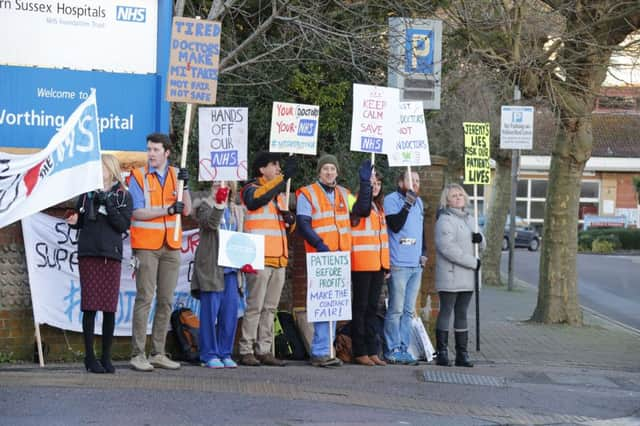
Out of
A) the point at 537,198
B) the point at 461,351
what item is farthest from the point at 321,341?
the point at 537,198

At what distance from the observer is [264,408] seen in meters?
8.74

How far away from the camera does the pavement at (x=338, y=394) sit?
838 cm

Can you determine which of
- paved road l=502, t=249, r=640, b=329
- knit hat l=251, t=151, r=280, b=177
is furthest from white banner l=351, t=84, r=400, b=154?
paved road l=502, t=249, r=640, b=329

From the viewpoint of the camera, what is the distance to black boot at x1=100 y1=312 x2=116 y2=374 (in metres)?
10.2

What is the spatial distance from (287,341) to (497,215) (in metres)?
18.5

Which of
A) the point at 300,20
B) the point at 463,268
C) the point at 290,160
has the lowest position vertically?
the point at 463,268

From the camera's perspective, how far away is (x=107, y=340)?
400 inches

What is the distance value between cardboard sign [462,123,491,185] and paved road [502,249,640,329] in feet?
20.1

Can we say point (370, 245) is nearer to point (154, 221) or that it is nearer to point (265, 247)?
point (265, 247)

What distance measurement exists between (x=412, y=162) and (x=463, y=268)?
50.3 inches

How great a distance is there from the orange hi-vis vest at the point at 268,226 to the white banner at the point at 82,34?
6.81 ft

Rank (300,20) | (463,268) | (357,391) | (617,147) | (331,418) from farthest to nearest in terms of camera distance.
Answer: (617,147), (300,20), (463,268), (357,391), (331,418)

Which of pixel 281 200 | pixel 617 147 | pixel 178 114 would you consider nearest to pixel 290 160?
pixel 281 200

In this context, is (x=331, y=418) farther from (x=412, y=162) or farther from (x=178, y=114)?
(x=178, y=114)
